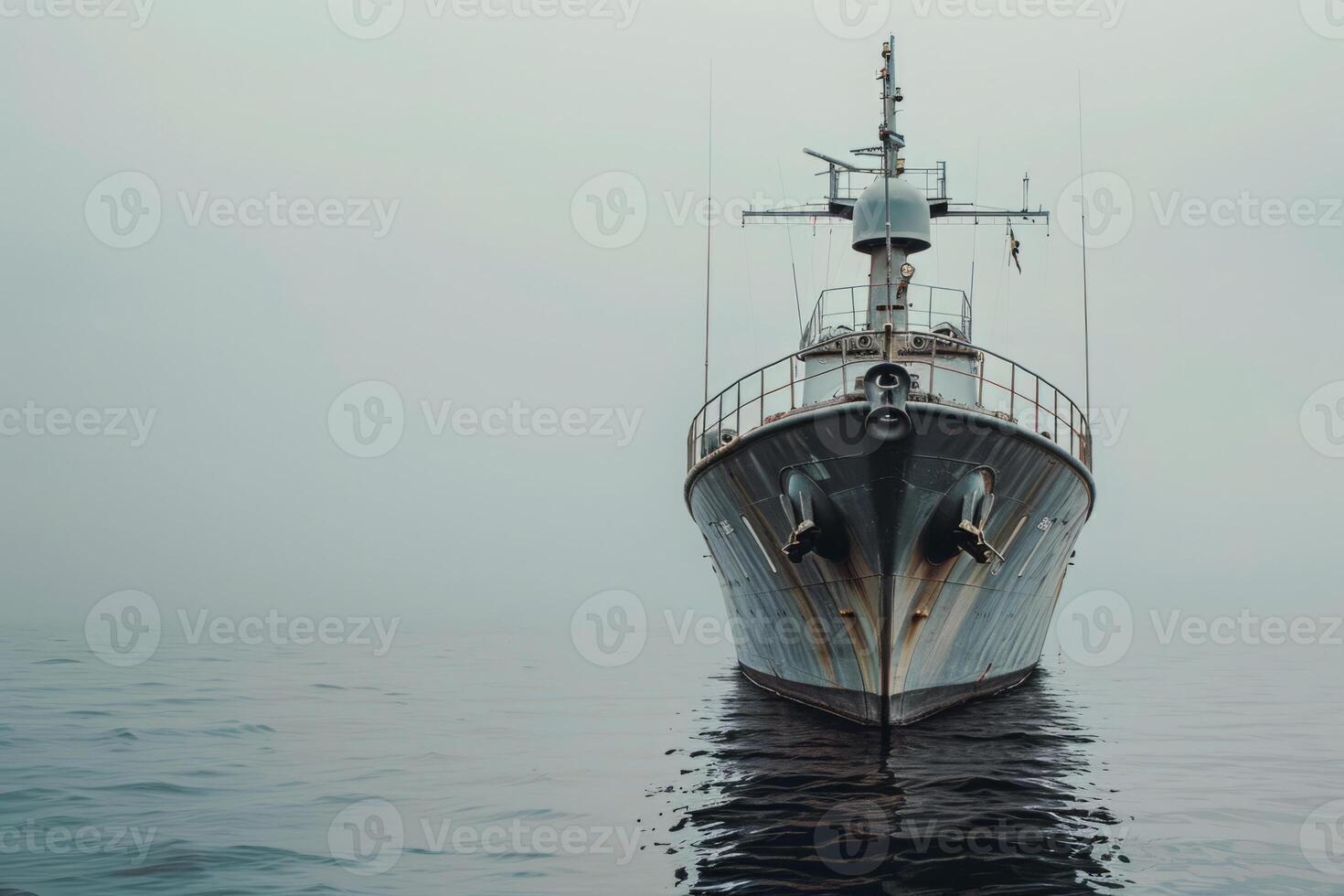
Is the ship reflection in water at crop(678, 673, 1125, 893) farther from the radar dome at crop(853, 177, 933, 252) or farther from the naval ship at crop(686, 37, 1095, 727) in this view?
the radar dome at crop(853, 177, 933, 252)

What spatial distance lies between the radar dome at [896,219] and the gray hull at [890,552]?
5.80 m

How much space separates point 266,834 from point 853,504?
A: 691 cm

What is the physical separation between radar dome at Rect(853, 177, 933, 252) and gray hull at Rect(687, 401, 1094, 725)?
5796 mm

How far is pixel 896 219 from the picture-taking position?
1898cm

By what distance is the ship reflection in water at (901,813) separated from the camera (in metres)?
7.11

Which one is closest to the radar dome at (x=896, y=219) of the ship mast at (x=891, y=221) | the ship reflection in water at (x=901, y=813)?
the ship mast at (x=891, y=221)

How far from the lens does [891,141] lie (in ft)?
62.0

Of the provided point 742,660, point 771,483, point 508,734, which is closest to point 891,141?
point 771,483

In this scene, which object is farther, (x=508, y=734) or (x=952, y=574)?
(x=508, y=734)

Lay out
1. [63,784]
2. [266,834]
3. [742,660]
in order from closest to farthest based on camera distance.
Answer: [266,834] < [63,784] < [742,660]

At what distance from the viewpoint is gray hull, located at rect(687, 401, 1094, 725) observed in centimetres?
1184

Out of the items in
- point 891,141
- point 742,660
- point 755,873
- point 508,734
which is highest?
point 891,141

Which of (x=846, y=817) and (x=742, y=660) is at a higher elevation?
(x=742, y=660)

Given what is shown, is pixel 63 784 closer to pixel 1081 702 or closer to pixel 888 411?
pixel 888 411
